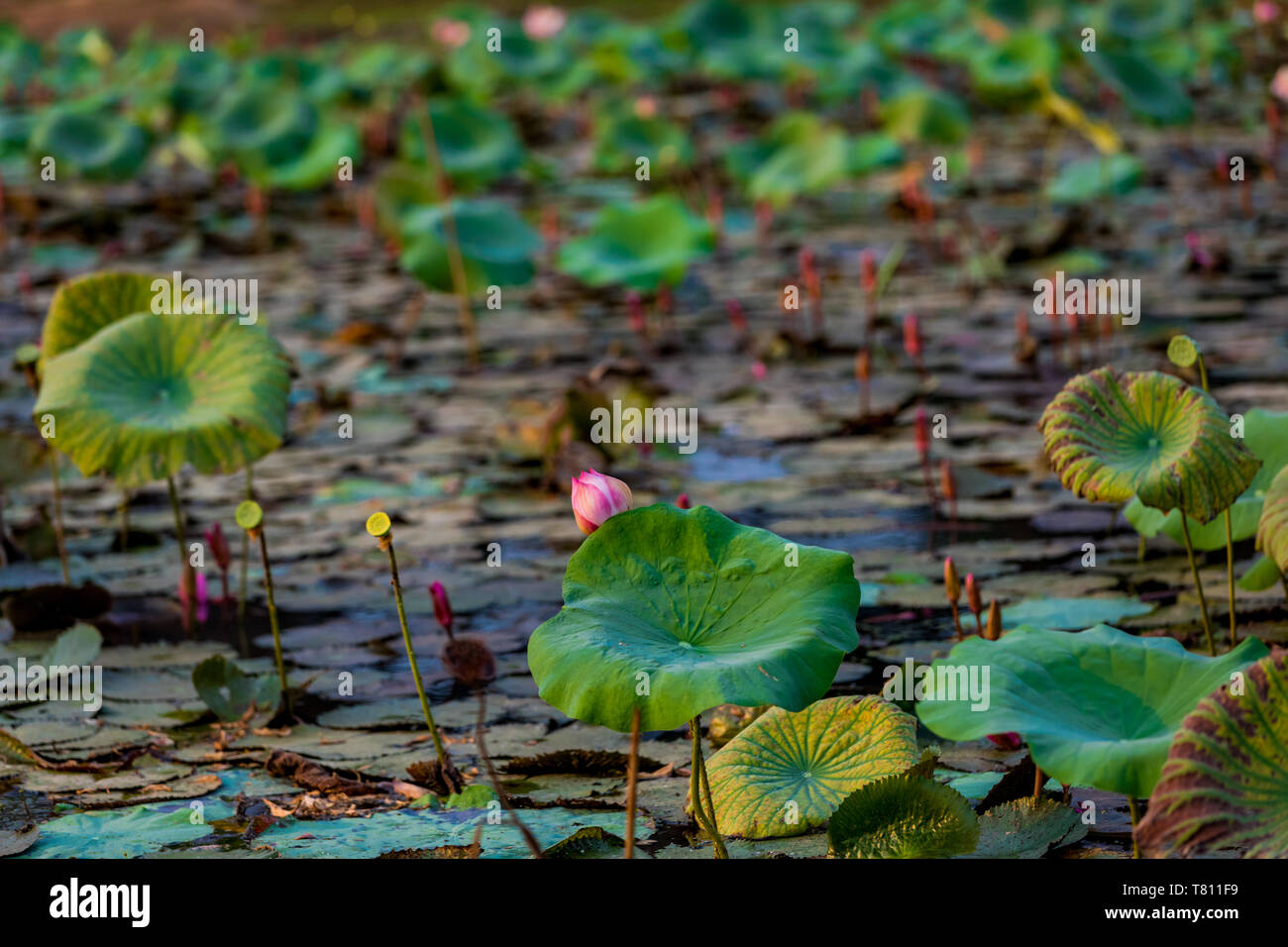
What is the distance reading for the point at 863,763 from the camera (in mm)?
1905

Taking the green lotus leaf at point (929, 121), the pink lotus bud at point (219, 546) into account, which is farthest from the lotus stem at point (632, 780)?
the green lotus leaf at point (929, 121)

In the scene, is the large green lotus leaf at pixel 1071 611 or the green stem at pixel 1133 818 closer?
the green stem at pixel 1133 818

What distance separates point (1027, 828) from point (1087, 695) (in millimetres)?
222

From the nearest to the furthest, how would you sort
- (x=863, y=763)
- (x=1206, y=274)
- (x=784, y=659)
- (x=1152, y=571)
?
1. (x=784, y=659)
2. (x=863, y=763)
3. (x=1152, y=571)
4. (x=1206, y=274)

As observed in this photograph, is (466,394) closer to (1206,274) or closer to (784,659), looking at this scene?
(1206,274)

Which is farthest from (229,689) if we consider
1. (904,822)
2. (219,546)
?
(904,822)

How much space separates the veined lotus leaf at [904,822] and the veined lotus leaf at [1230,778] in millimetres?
Answer: 291

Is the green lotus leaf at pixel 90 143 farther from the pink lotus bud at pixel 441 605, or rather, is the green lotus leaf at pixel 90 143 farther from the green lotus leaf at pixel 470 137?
the pink lotus bud at pixel 441 605

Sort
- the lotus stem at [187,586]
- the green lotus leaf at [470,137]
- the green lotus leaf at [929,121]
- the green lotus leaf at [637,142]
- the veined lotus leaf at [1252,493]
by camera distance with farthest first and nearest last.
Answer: the green lotus leaf at [637,142], the green lotus leaf at [929,121], the green lotus leaf at [470,137], the lotus stem at [187,586], the veined lotus leaf at [1252,493]

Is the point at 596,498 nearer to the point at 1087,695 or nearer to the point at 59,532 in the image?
Answer: the point at 1087,695

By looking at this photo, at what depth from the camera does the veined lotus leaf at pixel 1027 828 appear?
183 centimetres

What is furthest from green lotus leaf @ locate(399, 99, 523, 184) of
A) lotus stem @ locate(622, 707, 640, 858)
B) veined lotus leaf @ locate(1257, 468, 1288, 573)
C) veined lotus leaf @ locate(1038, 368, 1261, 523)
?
lotus stem @ locate(622, 707, 640, 858)
